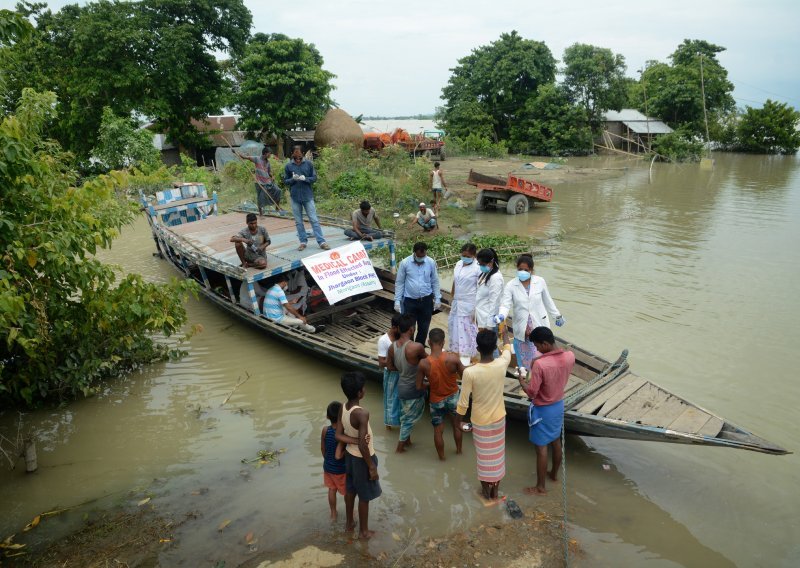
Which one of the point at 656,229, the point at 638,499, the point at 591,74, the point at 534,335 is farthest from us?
the point at 591,74

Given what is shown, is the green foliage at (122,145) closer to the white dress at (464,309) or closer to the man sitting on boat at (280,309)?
the man sitting on boat at (280,309)

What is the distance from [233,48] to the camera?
28.4 metres

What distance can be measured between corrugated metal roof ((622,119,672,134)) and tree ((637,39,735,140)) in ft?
3.24

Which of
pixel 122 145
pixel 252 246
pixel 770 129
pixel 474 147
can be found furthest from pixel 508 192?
pixel 770 129

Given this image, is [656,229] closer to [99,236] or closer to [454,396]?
[454,396]

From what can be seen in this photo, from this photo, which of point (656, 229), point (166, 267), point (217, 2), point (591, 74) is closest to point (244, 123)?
point (217, 2)

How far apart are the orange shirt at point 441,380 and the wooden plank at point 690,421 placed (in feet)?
6.56

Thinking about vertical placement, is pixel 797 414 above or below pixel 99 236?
below

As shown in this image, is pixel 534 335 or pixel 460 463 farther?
pixel 460 463

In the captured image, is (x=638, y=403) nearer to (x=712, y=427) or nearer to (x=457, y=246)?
(x=712, y=427)

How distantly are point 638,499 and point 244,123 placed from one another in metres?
28.0

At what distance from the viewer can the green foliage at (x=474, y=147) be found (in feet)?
116

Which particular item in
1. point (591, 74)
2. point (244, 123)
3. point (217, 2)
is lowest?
point (244, 123)

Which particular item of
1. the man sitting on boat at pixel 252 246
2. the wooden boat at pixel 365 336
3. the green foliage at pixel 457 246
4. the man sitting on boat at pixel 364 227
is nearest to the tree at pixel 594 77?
the green foliage at pixel 457 246
